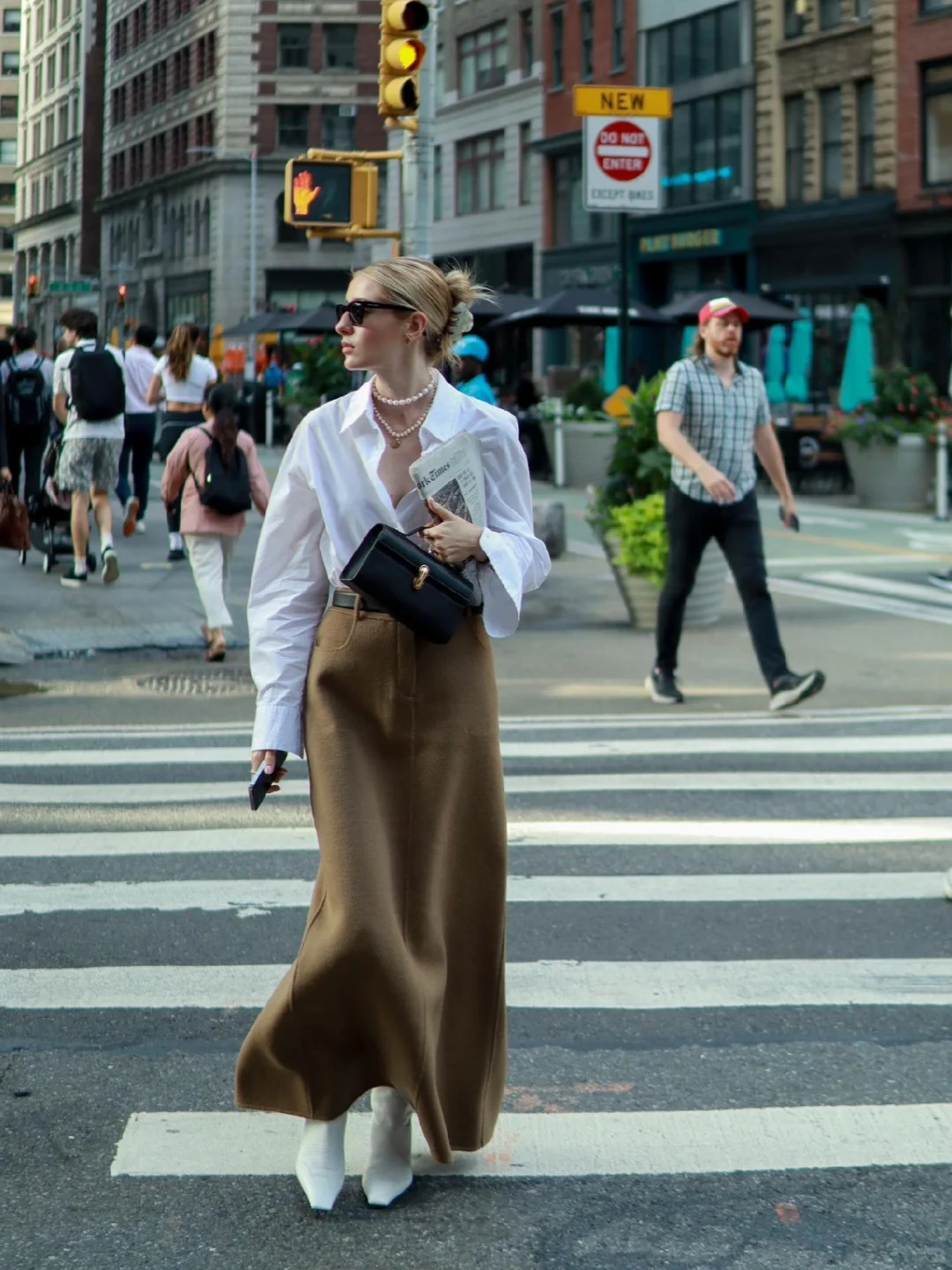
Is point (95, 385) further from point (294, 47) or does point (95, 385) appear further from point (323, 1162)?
point (294, 47)

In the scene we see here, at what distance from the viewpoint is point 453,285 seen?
4062 millimetres

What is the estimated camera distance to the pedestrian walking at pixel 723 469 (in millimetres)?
9953

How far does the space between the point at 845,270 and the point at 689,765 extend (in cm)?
3184

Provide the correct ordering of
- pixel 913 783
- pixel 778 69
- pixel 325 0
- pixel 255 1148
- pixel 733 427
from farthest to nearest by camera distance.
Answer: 1. pixel 325 0
2. pixel 778 69
3. pixel 733 427
4. pixel 913 783
5. pixel 255 1148

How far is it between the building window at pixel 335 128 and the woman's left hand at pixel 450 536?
81273 mm

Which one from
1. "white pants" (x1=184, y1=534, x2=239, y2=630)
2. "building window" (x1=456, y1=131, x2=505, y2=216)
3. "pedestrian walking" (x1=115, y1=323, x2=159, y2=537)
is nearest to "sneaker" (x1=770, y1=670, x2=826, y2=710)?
"white pants" (x1=184, y1=534, x2=239, y2=630)

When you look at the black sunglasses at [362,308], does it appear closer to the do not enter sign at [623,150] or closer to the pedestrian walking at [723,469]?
the pedestrian walking at [723,469]

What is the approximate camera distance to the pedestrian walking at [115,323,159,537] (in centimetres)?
1958

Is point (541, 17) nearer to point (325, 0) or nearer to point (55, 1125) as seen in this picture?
point (325, 0)

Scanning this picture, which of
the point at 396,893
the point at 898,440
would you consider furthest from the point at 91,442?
the point at 396,893

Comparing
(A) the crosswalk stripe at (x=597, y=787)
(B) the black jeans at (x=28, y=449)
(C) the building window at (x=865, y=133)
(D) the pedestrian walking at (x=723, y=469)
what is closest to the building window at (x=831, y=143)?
(C) the building window at (x=865, y=133)

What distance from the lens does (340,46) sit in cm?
8200

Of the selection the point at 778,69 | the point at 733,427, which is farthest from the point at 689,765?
the point at 778,69

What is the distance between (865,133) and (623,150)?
24105 mm
